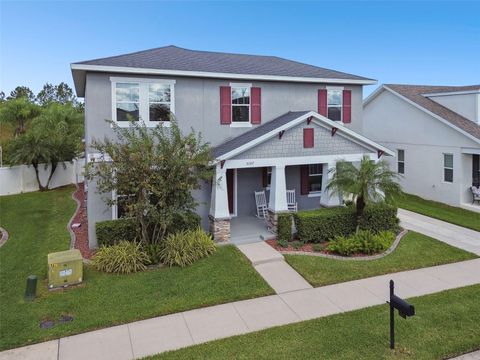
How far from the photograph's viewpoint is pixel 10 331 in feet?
23.4

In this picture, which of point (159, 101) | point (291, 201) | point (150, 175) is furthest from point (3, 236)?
point (291, 201)

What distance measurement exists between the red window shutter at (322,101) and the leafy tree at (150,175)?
6859mm

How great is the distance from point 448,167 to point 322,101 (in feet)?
25.9

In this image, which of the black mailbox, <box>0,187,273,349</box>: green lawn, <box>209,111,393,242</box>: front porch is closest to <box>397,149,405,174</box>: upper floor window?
<box>209,111,393,242</box>: front porch

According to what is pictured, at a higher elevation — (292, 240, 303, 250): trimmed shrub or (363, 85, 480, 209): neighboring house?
(363, 85, 480, 209): neighboring house

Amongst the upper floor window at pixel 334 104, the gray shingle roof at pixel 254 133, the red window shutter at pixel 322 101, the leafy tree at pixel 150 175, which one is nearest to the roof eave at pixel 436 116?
the upper floor window at pixel 334 104

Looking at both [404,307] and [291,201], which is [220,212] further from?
[404,307]

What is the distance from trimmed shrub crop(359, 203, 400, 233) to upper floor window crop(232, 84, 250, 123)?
5.89 m

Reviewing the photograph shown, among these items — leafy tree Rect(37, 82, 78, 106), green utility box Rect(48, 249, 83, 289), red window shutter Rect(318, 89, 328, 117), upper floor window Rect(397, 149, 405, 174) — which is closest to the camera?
green utility box Rect(48, 249, 83, 289)

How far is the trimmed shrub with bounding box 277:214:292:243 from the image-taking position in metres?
12.5

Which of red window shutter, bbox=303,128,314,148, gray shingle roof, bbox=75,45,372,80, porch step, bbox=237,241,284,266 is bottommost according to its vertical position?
porch step, bbox=237,241,284,266

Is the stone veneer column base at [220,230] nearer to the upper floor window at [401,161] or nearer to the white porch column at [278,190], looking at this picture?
the white porch column at [278,190]

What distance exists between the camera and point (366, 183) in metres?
12.0

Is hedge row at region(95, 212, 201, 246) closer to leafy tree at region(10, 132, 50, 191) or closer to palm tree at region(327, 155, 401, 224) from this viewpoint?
palm tree at region(327, 155, 401, 224)
